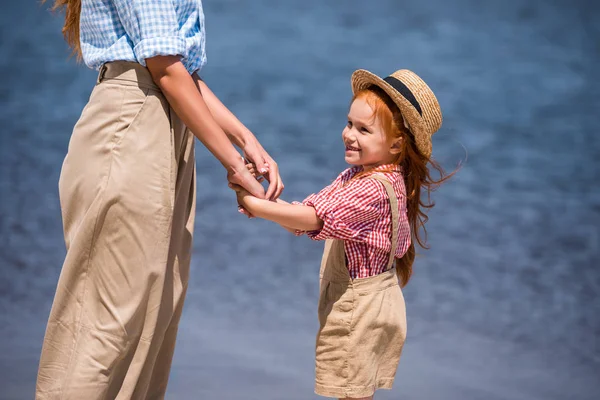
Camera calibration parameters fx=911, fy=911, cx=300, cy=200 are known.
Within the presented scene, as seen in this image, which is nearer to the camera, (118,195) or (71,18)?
(118,195)

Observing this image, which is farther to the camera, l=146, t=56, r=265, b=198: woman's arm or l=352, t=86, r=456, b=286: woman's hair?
l=352, t=86, r=456, b=286: woman's hair

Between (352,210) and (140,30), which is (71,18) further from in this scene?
(352,210)

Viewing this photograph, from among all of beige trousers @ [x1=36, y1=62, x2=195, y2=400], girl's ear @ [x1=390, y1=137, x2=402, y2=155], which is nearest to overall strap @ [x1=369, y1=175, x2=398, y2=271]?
girl's ear @ [x1=390, y1=137, x2=402, y2=155]

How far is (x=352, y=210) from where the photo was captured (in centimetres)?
219

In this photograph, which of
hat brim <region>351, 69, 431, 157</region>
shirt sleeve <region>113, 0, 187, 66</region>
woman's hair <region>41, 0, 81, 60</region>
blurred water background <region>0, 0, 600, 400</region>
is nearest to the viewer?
shirt sleeve <region>113, 0, 187, 66</region>

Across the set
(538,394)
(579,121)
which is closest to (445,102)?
(579,121)

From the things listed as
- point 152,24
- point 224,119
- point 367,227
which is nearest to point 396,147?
point 367,227

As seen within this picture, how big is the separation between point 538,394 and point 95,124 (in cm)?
237

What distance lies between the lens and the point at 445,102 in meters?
3.85

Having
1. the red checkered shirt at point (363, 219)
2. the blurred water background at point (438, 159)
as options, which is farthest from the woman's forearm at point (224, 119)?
the blurred water background at point (438, 159)

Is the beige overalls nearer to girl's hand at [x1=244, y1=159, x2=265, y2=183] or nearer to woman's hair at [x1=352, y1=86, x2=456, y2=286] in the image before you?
woman's hair at [x1=352, y1=86, x2=456, y2=286]

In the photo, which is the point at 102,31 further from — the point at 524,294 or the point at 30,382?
the point at 524,294

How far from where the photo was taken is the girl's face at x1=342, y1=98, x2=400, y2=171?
2.30 metres

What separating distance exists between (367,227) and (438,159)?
64.1 inches
